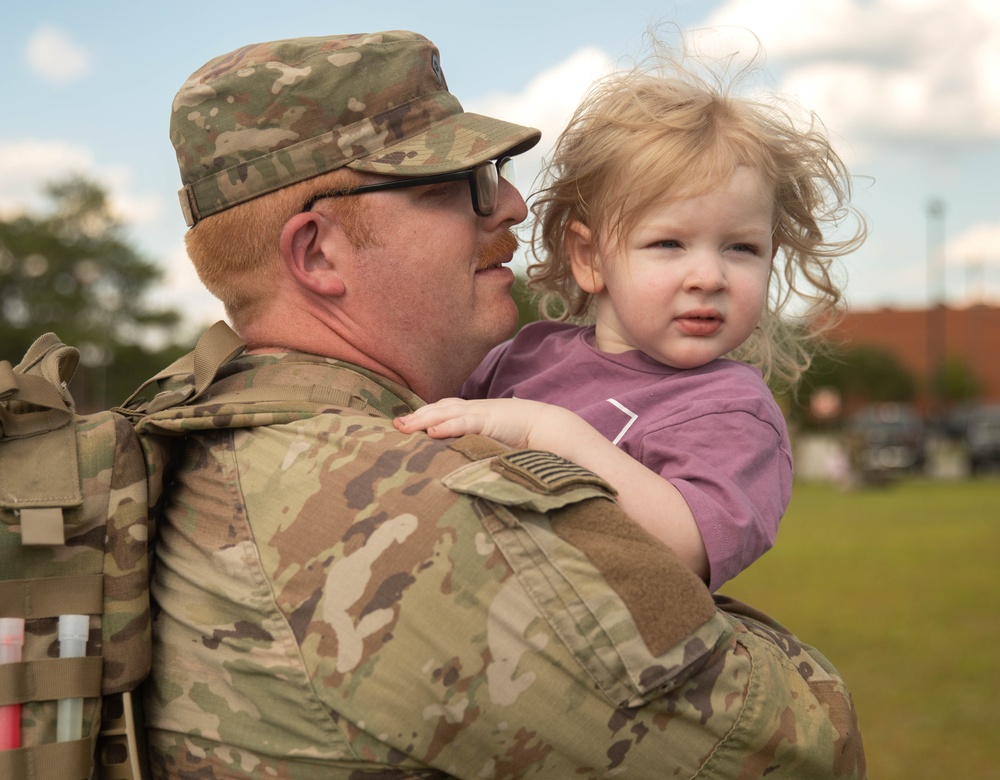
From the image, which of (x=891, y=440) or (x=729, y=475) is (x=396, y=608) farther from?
(x=891, y=440)

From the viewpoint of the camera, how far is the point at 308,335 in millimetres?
2693

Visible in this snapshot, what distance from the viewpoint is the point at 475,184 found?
8.80ft

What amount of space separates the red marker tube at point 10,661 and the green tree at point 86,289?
50.2m

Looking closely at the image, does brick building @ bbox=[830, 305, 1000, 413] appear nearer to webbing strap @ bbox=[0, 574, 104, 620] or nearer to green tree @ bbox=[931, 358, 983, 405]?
green tree @ bbox=[931, 358, 983, 405]

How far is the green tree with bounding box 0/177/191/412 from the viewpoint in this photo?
172ft

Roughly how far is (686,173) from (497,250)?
49cm

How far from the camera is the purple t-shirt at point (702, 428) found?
7.80 feet

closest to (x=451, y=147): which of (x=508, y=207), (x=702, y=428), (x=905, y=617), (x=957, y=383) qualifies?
(x=508, y=207)

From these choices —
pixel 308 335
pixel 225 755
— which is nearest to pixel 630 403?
pixel 308 335

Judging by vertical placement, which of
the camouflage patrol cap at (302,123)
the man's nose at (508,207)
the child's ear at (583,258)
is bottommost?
the child's ear at (583,258)

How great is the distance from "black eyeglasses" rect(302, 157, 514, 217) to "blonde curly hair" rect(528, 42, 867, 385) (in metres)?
0.28

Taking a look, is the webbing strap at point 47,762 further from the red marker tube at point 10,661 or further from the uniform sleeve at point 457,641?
the uniform sleeve at point 457,641

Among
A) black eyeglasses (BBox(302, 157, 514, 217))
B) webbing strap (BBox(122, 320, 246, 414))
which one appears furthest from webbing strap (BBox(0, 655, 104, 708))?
black eyeglasses (BBox(302, 157, 514, 217))

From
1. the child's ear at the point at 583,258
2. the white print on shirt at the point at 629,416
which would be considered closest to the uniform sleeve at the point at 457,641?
the white print on shirt at the point at 629,416
